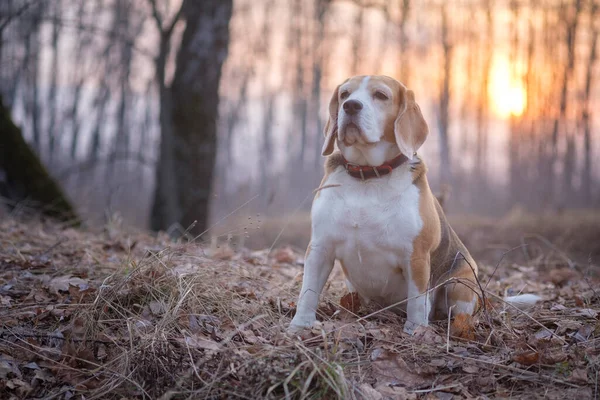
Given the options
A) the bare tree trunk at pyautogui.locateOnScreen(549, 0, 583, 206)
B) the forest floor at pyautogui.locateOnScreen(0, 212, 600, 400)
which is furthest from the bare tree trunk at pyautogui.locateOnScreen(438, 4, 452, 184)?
the forest floor at pyautogui.locateOnScreen(0, 212, 600, 400)

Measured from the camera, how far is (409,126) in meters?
3.59

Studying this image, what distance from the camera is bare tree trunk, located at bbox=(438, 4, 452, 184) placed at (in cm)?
2530

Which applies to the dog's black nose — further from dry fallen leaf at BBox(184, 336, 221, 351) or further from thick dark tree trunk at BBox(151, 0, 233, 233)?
thick dark tree trunk at BBox(151, 0, 233, 233)

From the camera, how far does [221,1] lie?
7.64 metres

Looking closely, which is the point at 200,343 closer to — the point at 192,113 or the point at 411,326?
the point at 411,326

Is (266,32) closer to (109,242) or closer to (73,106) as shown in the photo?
(73,106)

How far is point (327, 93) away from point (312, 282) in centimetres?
2562

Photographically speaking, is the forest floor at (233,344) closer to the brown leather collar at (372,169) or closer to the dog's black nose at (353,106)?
the brown leather collar at (372,169)

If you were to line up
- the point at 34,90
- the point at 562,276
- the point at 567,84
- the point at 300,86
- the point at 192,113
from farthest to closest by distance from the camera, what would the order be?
the point at 300,86 < the point at 567,84 < the point at 34,90 < the point at 192,113 < the point at 562,276

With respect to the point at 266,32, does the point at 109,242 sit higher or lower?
lower

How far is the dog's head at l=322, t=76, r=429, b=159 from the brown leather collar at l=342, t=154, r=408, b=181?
112mm

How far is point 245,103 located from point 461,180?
36.2ft

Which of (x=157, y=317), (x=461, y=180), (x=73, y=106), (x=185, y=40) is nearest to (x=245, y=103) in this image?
(x=73, y=106)

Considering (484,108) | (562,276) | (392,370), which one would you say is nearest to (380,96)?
(392,370)
